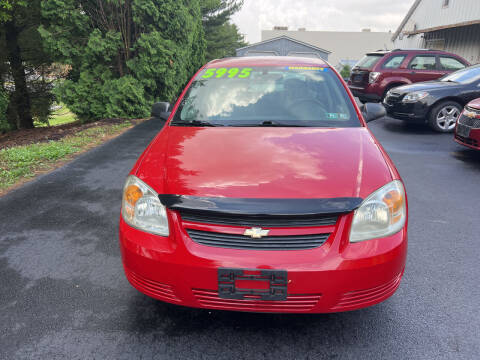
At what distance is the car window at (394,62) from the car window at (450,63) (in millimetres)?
1210

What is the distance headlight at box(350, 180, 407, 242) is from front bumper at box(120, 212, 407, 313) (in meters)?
0.04

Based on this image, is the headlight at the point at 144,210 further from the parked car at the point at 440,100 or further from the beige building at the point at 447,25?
the beige building at the point at 447,25

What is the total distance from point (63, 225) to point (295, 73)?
2747 millimetres

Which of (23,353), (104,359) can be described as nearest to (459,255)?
(104,359)

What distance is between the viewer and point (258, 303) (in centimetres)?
191

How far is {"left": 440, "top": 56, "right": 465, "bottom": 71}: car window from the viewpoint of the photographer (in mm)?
10766

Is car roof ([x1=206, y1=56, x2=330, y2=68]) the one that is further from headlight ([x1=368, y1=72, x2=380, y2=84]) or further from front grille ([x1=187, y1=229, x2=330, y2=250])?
headlight ([x1=368, y1=72, x2=380, y2=84])

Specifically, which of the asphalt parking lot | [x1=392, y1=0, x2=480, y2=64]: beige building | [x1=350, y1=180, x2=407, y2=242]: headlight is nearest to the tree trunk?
the asphalt parking lot

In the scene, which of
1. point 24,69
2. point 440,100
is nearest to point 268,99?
point 440,100

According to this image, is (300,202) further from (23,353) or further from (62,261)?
(62,261)

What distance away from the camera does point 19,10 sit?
1252 cm

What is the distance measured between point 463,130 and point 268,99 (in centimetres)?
439

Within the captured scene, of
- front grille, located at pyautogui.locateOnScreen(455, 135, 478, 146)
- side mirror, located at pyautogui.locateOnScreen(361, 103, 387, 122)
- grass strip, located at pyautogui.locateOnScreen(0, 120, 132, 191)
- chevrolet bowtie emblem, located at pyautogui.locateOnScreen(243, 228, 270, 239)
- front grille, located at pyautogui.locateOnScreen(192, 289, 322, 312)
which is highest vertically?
side mirror, located at pyautogui.locateOnScreen(361, 103, 387, 122)

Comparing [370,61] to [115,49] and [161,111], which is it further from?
[161,111]
